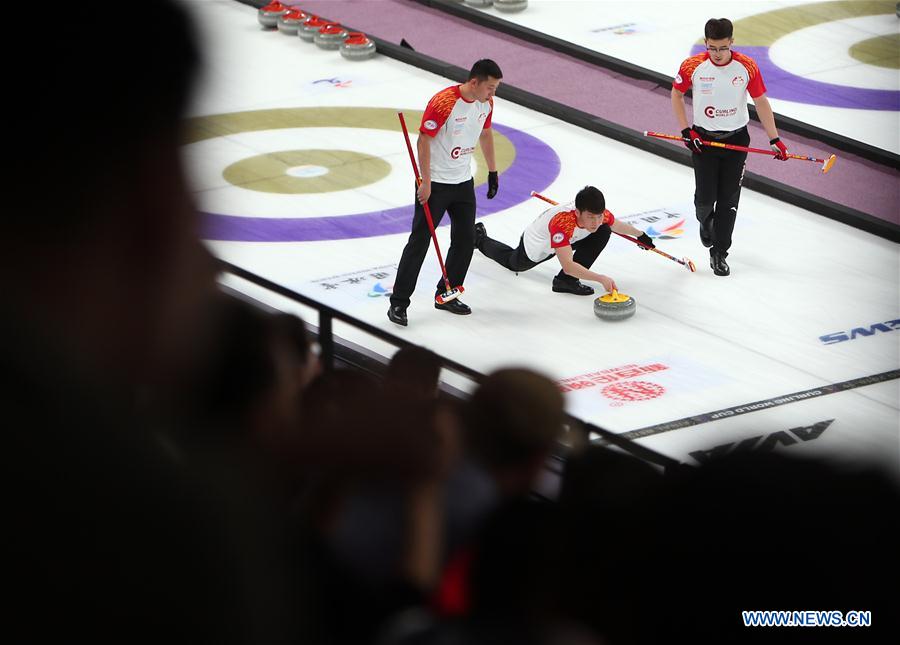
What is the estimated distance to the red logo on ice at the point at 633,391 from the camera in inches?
297

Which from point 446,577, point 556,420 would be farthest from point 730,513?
point 556,420

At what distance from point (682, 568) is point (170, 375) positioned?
0.66 metres

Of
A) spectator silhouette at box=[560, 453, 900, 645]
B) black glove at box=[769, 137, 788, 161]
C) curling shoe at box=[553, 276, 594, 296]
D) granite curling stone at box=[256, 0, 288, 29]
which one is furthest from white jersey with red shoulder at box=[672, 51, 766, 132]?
spectator silhouette at box=[560, 453, 900, 645]

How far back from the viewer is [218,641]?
23.6 inches

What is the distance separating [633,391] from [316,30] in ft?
30.7

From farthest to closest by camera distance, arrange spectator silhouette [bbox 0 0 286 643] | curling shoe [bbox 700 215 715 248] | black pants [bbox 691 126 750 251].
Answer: curling shoe [bbox 700 215 715 248]
black pants [bbox 691 126 750 251]
spectator silhouette [bbox 0 0 286 643]

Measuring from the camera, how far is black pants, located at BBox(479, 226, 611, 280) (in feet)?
29.7

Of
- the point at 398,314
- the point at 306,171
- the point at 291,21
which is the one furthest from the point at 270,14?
the point at 398,314

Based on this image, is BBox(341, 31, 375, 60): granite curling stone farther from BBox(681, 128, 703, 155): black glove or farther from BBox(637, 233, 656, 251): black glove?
BBox(637, 233, 656, 251): black glove

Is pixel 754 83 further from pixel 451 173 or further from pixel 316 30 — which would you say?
pixel 316 30

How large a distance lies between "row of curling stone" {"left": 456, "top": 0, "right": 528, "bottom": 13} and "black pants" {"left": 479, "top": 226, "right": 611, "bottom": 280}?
7673 mm

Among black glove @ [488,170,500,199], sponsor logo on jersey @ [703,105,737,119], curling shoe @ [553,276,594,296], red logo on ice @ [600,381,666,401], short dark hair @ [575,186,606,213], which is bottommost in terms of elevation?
curling shoe @ [553,276,594,296]

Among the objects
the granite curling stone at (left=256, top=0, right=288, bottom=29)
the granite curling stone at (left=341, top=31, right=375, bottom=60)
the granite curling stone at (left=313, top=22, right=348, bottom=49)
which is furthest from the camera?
the granite curling stone at (left=256, top=0, right=288, bottom=29)

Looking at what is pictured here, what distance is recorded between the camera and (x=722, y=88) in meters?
9.48
